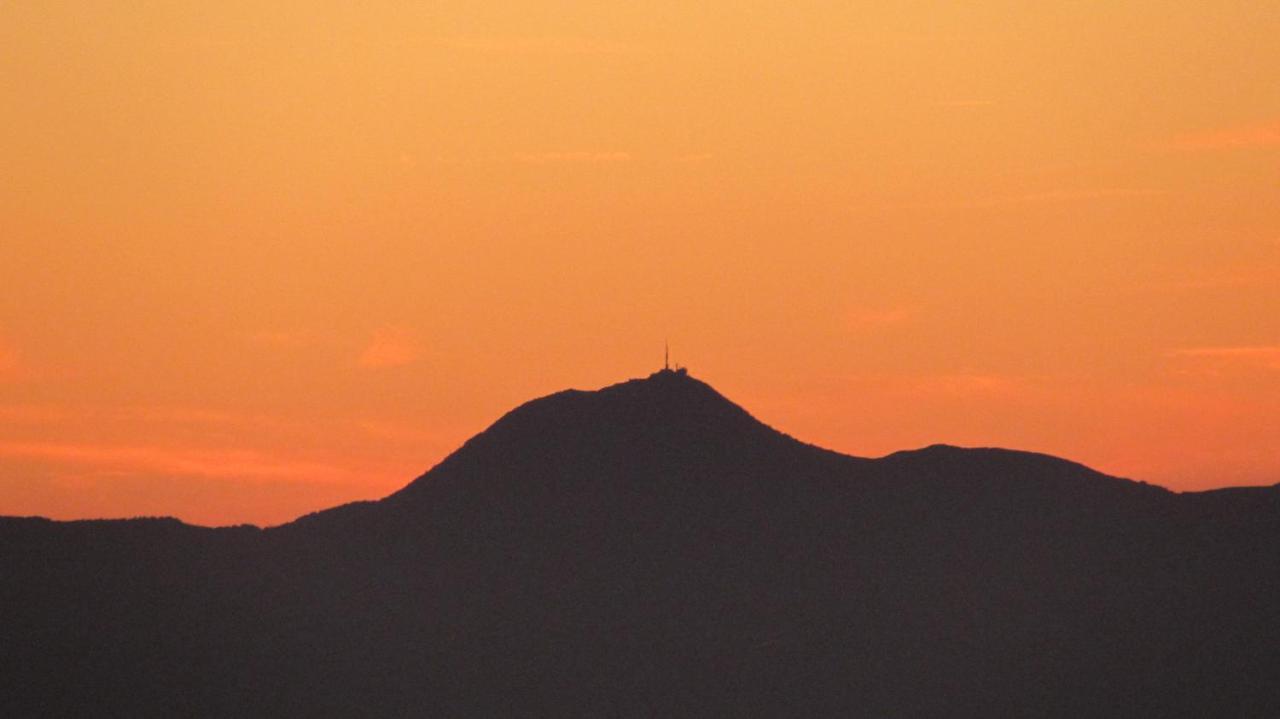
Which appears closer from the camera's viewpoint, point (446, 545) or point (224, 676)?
point (224, 676)

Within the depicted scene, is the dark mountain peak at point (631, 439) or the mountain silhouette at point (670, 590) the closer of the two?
the mountain silhouette at point (670, 590)

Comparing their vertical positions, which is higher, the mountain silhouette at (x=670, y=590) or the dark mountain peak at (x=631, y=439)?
the dark mountain peak at (x=631, y=439)

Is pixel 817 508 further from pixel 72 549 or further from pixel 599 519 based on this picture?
pixel 72 549

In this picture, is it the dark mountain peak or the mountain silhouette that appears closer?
the mountain silhouette

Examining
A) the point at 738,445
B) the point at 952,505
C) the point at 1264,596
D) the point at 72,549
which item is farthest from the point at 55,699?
the point at 1264,596

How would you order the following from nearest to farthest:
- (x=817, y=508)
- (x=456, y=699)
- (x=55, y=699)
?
(x=55, y=699)
(x=456, y=699)
(x=817, y=508)

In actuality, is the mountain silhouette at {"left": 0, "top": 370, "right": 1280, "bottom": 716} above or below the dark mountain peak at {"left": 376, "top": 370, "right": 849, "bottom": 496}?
below

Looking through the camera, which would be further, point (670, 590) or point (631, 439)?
point (631, 439)

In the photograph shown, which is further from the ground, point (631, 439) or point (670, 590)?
point (631, 439)
